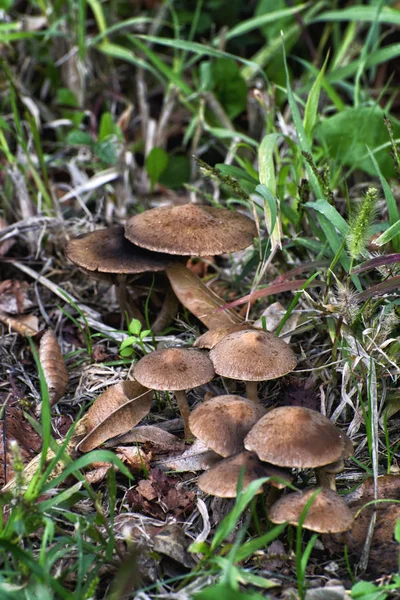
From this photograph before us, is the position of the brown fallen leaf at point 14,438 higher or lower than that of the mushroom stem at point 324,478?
lower

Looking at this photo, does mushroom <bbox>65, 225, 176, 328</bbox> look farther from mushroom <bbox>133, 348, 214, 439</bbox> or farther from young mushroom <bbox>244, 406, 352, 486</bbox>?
young mushroom <bbox>244, 406, 352, 486</bbox>

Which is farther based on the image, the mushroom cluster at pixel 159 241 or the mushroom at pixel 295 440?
the mushroom cluster at pixel 159 241

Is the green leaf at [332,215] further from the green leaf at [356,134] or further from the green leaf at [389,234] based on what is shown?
the green leaf at [356,134]

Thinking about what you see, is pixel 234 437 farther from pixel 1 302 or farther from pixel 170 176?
pixel 170 176

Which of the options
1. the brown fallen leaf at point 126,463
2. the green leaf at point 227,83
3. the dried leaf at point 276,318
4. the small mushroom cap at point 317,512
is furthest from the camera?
the green leaf at point 227,83

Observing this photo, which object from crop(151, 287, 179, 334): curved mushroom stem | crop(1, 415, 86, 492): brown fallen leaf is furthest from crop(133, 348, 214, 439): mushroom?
crop(151, 287, 179, 334): curved mushroom stem

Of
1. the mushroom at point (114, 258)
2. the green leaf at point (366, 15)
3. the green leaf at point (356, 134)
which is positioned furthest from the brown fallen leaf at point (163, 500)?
the green leaf at point (366, 15)
